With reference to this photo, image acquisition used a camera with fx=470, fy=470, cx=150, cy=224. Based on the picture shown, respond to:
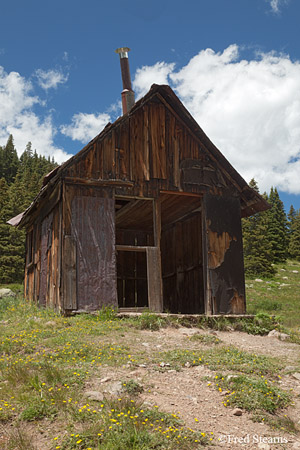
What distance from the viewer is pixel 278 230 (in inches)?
2080

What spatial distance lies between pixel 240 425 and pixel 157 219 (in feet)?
26.1

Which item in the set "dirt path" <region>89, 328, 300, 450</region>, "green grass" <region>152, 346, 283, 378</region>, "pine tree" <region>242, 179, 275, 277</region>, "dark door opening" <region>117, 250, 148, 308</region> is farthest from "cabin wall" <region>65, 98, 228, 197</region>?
"pine tree" <region>242, 179, 275, 277</region>

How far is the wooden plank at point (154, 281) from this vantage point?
1286cm

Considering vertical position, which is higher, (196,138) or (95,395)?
(196,138)

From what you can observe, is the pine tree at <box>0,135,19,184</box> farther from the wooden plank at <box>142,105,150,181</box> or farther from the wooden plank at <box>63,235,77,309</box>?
the wooden plank at <box>63,235,77,309</box>

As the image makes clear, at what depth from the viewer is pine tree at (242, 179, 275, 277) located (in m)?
37.5

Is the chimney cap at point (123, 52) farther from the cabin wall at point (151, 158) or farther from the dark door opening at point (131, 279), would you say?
the dark door opening at point (131, 279)

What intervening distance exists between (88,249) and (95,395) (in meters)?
6.29

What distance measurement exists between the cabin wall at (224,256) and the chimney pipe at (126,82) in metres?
5.07

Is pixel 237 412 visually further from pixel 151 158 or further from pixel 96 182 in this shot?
pixel 151 158

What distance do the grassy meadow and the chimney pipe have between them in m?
8.44

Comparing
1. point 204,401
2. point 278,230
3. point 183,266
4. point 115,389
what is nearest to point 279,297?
point 183,266

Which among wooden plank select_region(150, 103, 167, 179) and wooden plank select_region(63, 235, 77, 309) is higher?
wooden plank select_region(150, 103, 167, 179)

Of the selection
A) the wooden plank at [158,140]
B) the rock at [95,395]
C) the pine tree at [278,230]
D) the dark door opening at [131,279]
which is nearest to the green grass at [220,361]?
the rock at [95,395]
